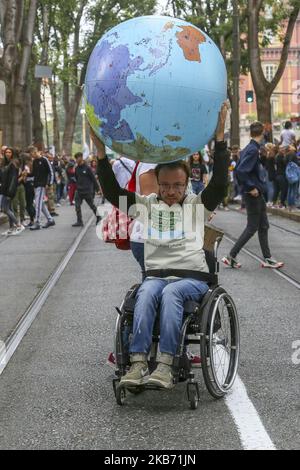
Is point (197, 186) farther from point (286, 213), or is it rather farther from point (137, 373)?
point (137, 373)

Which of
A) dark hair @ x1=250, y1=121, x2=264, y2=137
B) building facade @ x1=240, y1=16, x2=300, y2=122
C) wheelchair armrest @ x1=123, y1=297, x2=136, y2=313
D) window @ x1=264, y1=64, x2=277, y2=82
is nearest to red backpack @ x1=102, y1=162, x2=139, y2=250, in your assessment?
wheelchair armrest @ x1=123, y1=297, x2=136, y2=313

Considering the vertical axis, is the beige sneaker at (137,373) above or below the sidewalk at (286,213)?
above

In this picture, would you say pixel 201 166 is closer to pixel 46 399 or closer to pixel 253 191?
pixel 253 191

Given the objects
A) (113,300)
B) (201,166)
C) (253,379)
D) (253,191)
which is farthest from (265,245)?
(201,166)

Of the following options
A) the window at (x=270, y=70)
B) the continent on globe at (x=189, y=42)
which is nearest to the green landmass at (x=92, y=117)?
the continent on globe at (x=189, y=42)

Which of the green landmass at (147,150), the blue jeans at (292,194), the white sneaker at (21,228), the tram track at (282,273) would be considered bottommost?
the white sneaker at (21,228)

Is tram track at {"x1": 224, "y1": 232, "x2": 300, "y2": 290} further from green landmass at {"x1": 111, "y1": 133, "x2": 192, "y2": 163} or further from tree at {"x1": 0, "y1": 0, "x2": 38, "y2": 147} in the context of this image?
tree at {"x1": 0, "y1": 0, "x2": 38, "y2": 147}

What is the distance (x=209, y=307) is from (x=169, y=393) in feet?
2.14

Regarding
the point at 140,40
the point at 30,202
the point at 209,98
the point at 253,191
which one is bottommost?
the point at 30,202

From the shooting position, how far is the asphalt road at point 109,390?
14.4 ft

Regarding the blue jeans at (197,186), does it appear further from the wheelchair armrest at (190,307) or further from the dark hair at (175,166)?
the wheelchair armrest at (190,307)

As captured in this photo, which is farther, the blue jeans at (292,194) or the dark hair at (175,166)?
the blue jeans at (292,194)

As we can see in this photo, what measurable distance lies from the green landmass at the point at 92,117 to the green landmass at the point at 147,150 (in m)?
0.13

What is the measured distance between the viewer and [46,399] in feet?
16.9
